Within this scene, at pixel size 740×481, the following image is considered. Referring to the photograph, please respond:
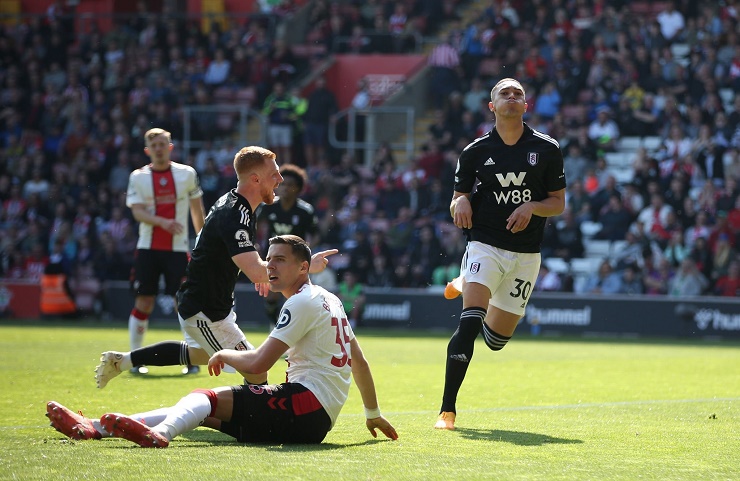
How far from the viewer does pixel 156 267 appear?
40.2 feet

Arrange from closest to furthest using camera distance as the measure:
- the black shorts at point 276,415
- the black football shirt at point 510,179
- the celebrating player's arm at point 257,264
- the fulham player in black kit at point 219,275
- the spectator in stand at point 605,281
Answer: the black shorts at point 276,415
the celebrating player's arm at point 257,264
the fulham player in black kit at point 219,275
the black football shirt at point 510,179
the spectator in stand at point 605,281

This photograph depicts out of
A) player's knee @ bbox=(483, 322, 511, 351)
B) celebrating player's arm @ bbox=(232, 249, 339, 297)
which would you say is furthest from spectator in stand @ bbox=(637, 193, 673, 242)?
celebrating player's arm @ bbox=(232, 249, 339, 297)

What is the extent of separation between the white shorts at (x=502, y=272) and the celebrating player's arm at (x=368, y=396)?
159 centimetres

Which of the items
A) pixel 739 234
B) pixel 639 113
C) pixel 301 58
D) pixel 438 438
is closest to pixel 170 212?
pixel 438 438

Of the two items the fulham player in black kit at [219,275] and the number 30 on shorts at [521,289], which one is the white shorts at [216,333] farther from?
the number 30 on shorts at [521,289]

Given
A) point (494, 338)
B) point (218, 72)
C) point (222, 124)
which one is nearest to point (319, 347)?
point (494, 338)

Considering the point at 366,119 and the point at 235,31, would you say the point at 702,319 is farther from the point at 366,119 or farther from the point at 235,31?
the point at 235,31

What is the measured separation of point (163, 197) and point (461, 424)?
549 centimetres

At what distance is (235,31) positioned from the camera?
29516 millimetres

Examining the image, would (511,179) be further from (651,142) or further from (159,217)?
(651,142)

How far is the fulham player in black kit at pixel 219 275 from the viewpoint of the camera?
748 cm

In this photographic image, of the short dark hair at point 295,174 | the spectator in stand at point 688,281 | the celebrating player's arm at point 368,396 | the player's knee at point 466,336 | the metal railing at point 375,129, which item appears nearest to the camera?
the celebrating player's arm at point 368,396

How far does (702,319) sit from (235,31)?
14840 millimetres

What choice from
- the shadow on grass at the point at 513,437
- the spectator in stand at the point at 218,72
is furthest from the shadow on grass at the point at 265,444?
the spectator in stand at the point at 218,72
